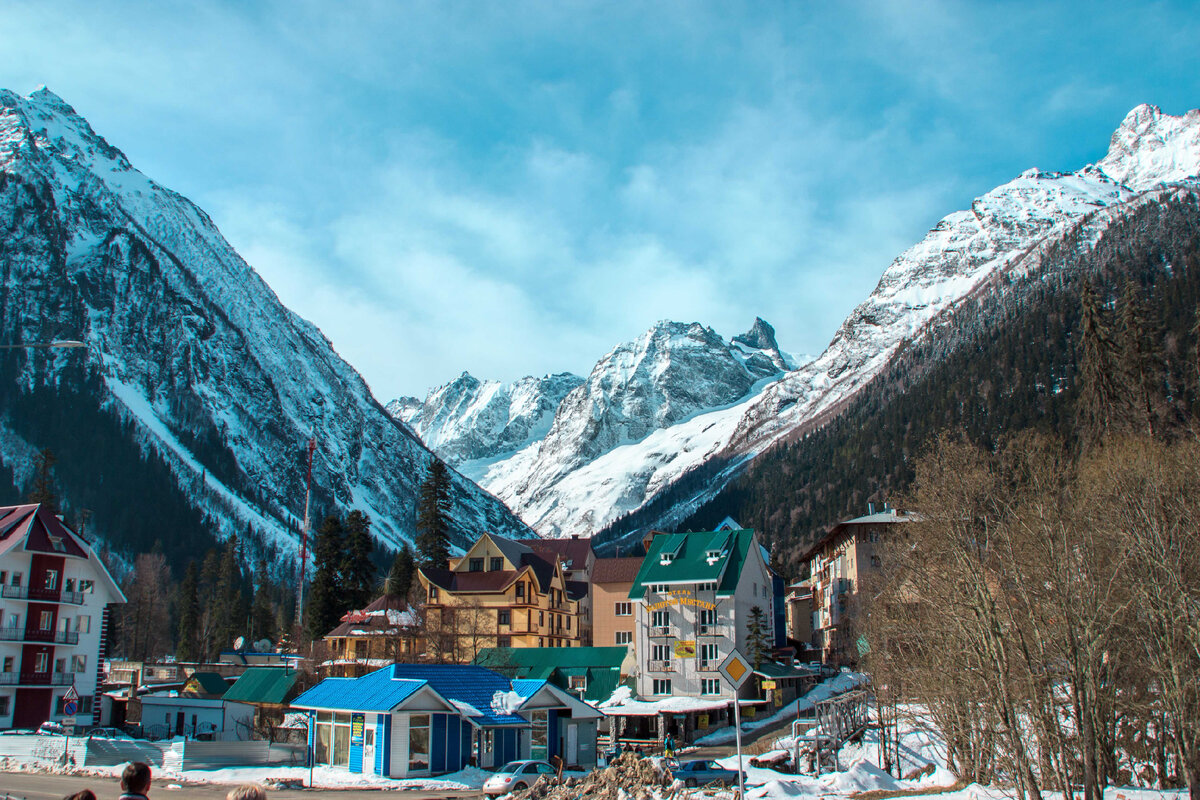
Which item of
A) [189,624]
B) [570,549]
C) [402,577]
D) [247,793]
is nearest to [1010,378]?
[570,549]

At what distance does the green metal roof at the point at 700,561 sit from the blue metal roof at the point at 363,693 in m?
30.2

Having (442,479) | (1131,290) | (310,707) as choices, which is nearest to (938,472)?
(310,707)

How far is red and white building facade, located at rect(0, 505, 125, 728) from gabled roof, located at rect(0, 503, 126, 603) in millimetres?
→ 52

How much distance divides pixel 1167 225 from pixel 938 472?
193 metres

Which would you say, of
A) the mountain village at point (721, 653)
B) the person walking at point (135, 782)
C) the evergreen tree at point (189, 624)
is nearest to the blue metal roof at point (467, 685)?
the mountain village at point (721, 653)

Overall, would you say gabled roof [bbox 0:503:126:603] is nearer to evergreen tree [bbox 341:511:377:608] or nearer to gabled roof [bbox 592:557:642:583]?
evergreen tree [bbox 341:511:377:608]

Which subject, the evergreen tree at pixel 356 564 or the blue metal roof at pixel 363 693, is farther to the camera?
the evergreen tree at pixel 356 564

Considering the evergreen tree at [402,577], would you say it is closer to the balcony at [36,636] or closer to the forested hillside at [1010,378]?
the balcony at [36,636]

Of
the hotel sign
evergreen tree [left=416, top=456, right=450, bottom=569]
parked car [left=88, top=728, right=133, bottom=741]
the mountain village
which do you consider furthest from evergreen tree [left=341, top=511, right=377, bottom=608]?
parked car [left=88, top=728, right=133, bottom=741]

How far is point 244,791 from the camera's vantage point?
9133 millimetres

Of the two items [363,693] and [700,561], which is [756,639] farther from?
[363,693]

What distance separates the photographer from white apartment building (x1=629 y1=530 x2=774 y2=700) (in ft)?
219

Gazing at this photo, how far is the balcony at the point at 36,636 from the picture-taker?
183ft

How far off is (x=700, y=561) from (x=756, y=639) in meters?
7.06
